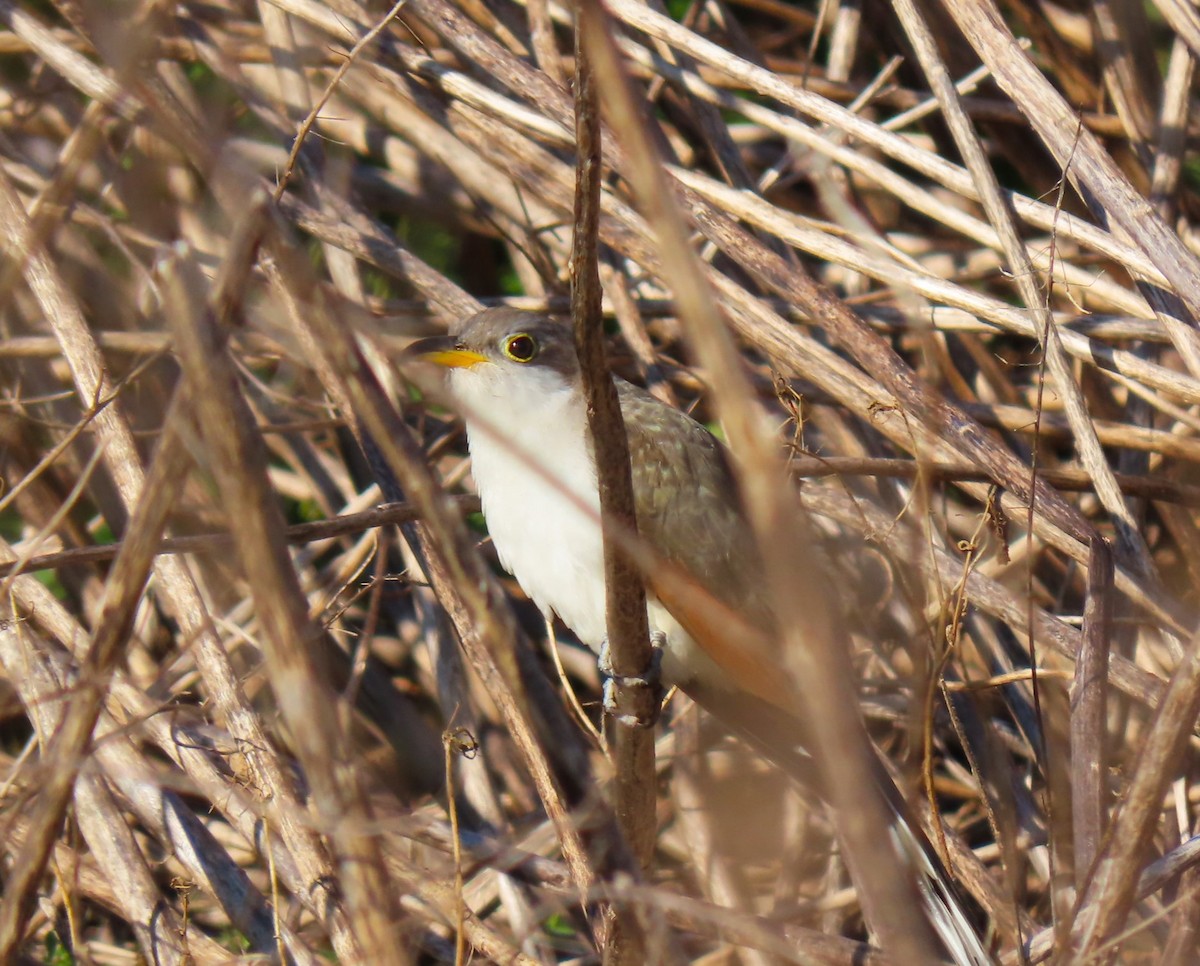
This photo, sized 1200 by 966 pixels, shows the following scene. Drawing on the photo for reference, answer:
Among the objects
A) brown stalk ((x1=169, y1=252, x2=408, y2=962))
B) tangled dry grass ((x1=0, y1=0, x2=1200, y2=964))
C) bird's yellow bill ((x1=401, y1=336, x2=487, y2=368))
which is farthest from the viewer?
bird's yellow bill ((x1=401, y1=336, x2=487, y2=368))

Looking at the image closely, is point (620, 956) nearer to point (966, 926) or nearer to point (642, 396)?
point (966, 926)

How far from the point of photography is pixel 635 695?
237 cm

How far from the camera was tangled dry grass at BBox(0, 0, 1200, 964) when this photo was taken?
2273mm

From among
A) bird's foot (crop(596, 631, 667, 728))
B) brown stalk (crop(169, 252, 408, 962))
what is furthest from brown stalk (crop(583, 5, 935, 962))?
bird's foot (crop(596, 631, 667, 728))

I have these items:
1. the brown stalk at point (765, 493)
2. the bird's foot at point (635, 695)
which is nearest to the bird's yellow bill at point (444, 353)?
the bird's foot at point (635, 695)

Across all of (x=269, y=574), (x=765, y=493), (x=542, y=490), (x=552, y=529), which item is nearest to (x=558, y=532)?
(x=552, y=529)

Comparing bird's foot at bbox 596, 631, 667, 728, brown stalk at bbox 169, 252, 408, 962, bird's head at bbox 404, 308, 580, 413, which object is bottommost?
bird's foot at bbox 596, 631, 667, 728

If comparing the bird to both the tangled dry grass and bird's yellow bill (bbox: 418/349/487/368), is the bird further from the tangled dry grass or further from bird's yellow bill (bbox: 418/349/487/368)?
the tangled dry grass

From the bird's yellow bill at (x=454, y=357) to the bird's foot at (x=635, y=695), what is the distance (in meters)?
0.93

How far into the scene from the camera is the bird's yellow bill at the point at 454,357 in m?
3.07

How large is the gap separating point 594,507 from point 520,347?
1.93 feet

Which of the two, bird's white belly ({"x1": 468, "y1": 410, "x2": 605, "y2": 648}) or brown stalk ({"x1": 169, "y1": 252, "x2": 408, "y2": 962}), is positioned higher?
brown stalk ({"x1": 169, "y1": 252, "x2": 408, "y2": 962})

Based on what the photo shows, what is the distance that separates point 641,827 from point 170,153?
274cm

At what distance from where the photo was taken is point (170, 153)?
3830 mm
